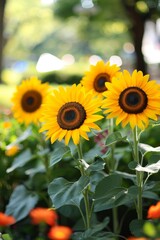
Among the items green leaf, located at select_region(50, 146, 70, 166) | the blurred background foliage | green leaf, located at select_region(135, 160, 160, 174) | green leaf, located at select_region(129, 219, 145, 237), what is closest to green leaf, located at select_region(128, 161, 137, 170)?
green leaf, located at select_region(135, 160, 160, 174)

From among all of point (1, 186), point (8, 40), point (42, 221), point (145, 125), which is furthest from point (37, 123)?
point (8, 40)

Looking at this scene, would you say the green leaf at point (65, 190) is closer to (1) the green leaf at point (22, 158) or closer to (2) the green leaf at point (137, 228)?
(2) the green leaf at point (137, 228)

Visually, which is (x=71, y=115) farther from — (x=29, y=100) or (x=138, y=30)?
(x=138, y=30)

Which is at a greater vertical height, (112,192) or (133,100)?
(133,100)

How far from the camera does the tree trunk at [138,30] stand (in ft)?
57.2

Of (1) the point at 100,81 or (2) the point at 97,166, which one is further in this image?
(1) the point at 100,81

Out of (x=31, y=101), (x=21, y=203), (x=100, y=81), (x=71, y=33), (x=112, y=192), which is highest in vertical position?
(x=100, y=81)

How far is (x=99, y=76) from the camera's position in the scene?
2.88 m

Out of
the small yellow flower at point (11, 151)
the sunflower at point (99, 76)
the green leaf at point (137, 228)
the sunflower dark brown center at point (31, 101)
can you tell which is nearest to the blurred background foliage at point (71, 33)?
the small yellow flower at point (11, 151)

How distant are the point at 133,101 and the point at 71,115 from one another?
0.27m

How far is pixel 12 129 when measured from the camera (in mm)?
4262

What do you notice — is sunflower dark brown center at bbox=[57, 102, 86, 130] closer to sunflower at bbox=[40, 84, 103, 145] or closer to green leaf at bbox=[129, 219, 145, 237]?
sunflower at bbox=[40, 84, 103, 145]

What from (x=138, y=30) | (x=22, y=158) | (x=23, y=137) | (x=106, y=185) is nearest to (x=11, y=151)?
(x=22, y=158)

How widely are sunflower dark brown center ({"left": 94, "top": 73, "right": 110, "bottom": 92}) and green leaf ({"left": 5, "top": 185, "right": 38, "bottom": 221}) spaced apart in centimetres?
84
